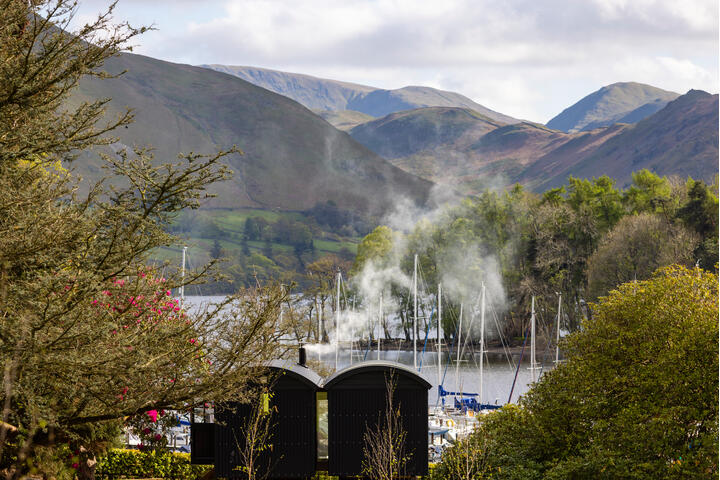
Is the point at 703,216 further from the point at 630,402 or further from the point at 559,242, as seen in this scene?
the point at 630,402

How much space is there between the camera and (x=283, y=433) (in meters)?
12.2

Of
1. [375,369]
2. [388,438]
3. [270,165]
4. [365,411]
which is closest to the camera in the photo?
[388,438]

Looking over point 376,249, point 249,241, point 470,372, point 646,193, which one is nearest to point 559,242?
point 646,193

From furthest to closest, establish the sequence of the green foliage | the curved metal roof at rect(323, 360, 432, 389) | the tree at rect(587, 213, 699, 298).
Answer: the green foliage < the tree at rect(587, 213, 699, 298) < the curved metal roof at rect(323, 360, 432, 389)

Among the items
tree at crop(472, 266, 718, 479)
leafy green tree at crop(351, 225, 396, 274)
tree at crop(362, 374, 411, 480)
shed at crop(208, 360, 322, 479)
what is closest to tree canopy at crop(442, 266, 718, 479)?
tree at crop(472, 266, 718, 479)

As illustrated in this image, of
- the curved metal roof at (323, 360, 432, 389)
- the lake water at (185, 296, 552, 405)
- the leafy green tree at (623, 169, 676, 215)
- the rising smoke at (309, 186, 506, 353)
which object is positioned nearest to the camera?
the curved metal roof at (323, 360, 432, 389)

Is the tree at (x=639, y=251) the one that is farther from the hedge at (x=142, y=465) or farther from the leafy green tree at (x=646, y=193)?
the hedge at (x=142, y=465)

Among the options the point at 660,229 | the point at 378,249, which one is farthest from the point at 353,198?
the point at 660,229

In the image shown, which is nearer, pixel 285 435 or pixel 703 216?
pixel 285 435

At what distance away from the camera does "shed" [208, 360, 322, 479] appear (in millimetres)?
12117

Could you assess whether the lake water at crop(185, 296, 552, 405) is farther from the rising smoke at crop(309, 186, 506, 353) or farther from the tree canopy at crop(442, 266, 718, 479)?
the tree canopy at crop(442, 266, 718, 479)

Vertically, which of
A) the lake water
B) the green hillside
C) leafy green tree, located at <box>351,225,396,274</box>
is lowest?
the lake water

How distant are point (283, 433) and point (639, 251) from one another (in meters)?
40.9

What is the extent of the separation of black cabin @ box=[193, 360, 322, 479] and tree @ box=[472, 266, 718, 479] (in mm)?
2840
